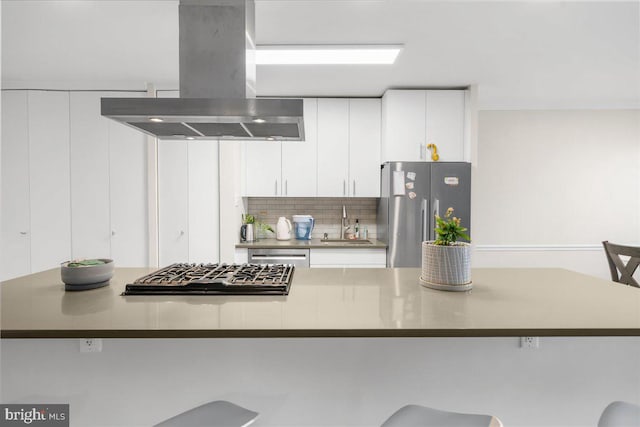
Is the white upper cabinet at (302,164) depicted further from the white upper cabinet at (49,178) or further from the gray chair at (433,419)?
the gray chair at (433,419)

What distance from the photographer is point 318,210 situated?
465cm

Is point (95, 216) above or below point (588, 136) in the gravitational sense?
below

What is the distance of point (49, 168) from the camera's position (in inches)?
148

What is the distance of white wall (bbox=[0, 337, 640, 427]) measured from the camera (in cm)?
A: 151

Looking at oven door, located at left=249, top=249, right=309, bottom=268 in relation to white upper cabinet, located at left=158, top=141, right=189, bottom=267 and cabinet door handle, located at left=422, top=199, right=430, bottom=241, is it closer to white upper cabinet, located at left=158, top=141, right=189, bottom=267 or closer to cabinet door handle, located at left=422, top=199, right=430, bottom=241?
white upper cabinet, located at left=158, top=141, right=189, bottom=267

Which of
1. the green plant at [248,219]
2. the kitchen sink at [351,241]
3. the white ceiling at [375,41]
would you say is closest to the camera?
the white ceiling at [375,41]

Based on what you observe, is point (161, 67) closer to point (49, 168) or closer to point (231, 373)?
point (49, 168)

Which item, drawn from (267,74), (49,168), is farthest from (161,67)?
(49,168)

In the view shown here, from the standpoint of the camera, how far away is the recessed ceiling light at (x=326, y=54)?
2.85m

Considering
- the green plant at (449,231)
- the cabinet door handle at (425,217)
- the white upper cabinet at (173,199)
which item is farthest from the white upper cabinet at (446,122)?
the white upper cabinet at (173,199)

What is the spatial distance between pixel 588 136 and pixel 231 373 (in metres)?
5.03

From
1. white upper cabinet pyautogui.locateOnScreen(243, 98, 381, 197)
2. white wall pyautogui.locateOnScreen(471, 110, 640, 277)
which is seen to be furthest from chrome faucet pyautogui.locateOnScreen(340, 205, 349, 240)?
white wall pyautogui.locateOnScreen(471, 110, 640, 277)

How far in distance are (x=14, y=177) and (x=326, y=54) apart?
10.4 ft

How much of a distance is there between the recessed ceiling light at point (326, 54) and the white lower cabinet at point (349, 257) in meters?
1.79
